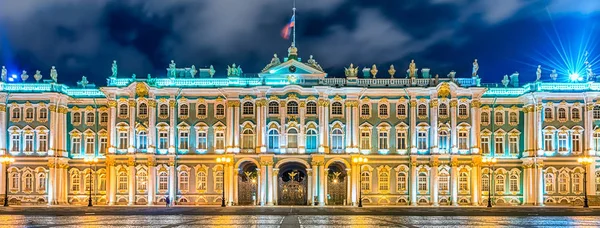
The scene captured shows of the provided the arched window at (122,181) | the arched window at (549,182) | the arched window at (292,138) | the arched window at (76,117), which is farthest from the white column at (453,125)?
the arched window at (76,117)

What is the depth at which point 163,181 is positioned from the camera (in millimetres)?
75438

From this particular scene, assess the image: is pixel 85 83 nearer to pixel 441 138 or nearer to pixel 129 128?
pixel 129 128

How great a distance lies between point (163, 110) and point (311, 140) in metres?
14.7

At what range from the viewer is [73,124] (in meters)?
77.6

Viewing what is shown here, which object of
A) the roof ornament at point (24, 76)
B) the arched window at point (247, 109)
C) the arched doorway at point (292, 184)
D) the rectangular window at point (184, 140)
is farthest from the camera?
the roof ornament at point (24, 76)

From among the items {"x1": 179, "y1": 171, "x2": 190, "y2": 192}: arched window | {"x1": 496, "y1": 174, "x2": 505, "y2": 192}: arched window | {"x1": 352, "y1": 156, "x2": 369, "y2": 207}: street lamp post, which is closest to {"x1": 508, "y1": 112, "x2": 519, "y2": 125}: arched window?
{"x1": 496, "y1": 174, "x2": 505, "y2": 192}: arched window

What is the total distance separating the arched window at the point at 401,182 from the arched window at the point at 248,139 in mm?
14531

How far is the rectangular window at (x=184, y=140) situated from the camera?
75750 mm

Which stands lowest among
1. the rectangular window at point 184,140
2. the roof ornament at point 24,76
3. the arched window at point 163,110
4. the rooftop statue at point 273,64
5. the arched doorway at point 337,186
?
the arched doorway at point 337,186

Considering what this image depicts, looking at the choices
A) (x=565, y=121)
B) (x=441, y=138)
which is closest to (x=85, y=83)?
(x=441, y=138)

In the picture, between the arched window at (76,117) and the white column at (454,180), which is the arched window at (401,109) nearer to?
the white column at (454,180)

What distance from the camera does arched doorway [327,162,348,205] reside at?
75.4 meters

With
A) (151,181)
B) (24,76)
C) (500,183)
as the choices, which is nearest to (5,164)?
(24,76)

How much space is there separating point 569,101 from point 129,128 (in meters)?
42.8
